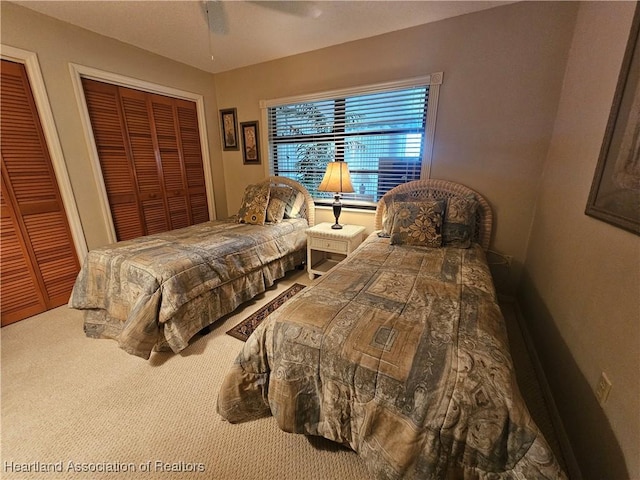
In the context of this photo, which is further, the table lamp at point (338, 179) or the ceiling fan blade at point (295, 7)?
the table lamp at point (338, 179)

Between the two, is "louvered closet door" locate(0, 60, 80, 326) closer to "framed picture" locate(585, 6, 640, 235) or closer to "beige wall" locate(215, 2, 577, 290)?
→ "beige wall" locate(215, 2, 577, 290)

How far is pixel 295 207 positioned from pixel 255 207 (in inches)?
18.5

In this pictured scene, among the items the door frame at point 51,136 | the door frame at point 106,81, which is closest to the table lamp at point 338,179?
the door frame at point 106,81

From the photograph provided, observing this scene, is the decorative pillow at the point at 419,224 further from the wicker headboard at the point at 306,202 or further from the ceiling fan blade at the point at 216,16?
the ceiling fan blade at the point at 216,16

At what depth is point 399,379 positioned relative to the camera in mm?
879

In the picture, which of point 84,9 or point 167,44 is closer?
point 84,9

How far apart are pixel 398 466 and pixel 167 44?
375cm

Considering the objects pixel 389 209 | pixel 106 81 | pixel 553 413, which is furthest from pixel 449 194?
pixel 106 81

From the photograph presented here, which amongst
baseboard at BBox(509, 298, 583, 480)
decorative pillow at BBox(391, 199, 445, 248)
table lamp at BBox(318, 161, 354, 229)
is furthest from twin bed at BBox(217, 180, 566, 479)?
table lamp at BBox(318, 161, 354, 229)

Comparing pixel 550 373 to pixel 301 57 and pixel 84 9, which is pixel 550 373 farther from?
pixel 84 9

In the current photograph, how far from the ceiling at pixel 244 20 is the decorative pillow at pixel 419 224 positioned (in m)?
1.54

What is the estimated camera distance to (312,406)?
1.10 m

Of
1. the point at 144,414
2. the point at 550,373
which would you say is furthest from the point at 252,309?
the point at 550,373

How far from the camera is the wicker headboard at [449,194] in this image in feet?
7.46
